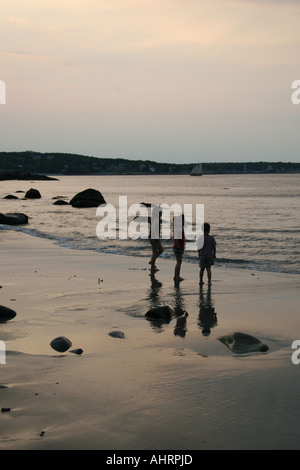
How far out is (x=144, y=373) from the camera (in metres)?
6.28

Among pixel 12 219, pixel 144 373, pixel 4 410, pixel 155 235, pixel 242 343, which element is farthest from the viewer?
pixel 12 219

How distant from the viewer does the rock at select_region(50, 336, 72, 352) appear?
718 cm

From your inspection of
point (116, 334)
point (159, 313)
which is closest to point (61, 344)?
point (116, 334)

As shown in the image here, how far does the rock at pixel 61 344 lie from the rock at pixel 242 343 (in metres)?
2.25

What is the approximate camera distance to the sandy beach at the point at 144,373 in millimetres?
4773

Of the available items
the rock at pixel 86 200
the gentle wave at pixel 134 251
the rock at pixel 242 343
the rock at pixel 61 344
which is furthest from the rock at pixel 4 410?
the rock at pixel 86 200

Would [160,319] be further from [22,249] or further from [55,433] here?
[22,249]

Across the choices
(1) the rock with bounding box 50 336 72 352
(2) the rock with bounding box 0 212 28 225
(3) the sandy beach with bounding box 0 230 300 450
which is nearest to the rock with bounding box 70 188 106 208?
(2) the rock with bounding box 0 212 28 225

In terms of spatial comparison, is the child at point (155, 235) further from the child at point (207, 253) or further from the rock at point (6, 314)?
the rock at point (6, 314)

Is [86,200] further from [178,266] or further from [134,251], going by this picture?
[178,266]

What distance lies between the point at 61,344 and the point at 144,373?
151cm

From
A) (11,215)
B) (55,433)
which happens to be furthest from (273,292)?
(11,215)

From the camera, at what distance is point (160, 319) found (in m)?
9.14

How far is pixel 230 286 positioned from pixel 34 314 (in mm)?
5257
